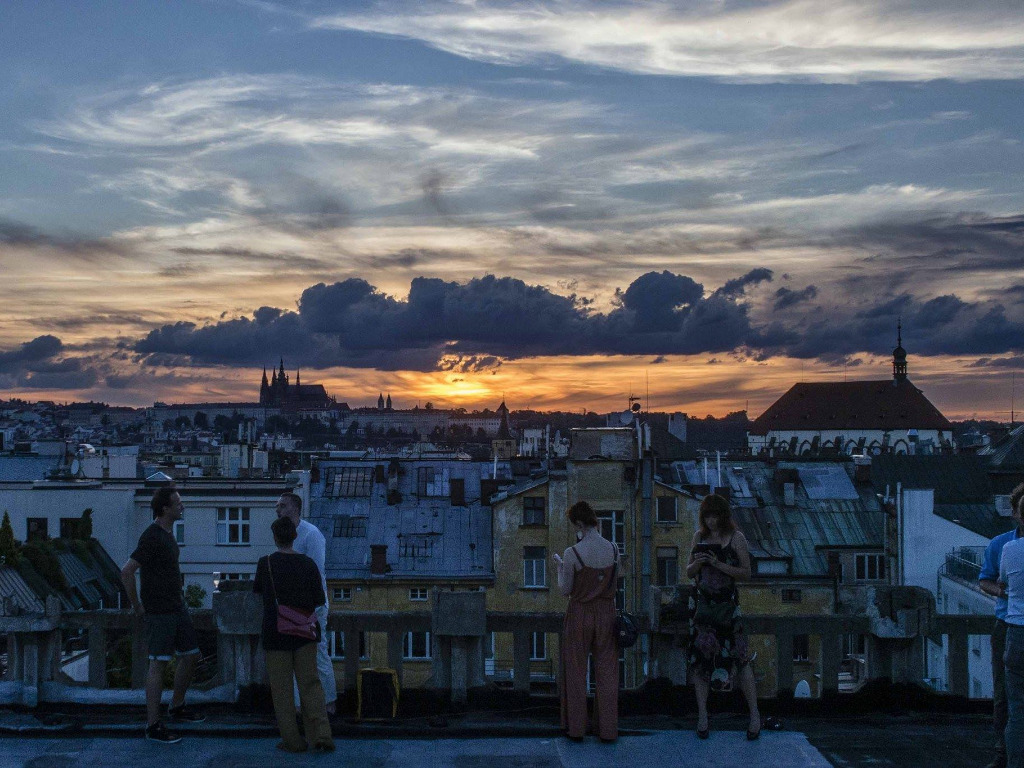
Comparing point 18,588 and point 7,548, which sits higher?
point 7,548

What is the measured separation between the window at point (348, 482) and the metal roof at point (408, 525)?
79 millimetres

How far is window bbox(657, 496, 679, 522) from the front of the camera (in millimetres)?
39406

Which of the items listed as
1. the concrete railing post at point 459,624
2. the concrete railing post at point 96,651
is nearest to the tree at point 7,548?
the concrete railing post at point 96,651

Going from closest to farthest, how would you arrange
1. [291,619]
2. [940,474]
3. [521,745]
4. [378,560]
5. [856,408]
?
1. [291,619]
2. [521,745]
3. [378,560]
4. [940,474]
5. [856,408]

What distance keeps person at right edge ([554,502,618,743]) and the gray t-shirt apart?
2955 millimetres

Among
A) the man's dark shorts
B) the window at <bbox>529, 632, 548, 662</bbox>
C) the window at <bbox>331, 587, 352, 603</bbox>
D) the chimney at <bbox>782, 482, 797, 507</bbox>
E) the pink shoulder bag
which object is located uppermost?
the pink shoulder bag

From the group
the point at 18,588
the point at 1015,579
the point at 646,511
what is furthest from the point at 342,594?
the point at 1015,579

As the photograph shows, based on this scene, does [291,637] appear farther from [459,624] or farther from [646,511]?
[646,511]

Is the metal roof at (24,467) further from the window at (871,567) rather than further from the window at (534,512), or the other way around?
the window at (871,567)

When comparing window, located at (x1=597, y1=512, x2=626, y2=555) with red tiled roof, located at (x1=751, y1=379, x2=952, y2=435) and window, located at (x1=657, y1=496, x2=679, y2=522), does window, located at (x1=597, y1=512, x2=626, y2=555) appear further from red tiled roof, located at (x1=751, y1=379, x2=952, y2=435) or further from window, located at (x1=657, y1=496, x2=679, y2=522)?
red tiled roof, located at (x1=751, y1=379, x2=952, y2=435)

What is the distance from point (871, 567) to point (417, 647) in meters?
19.8

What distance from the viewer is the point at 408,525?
4300 centimetres

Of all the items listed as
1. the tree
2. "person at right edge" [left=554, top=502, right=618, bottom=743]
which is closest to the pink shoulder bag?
"person at right edge" [left=554, top=502, right=618, bottom=743]

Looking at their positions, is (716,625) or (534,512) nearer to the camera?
(716,625)
